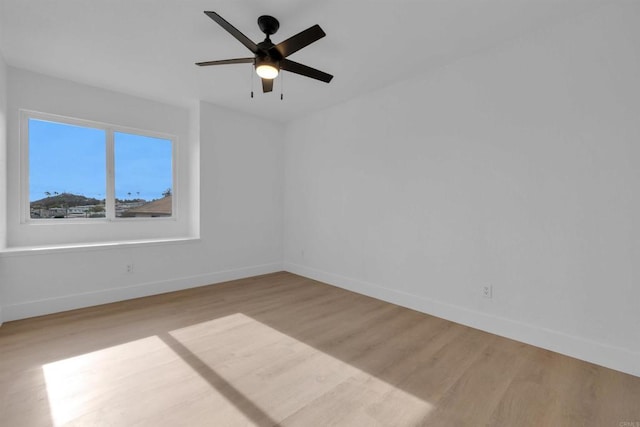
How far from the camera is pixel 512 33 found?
2.40m

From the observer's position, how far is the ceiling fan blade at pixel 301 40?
1799 mm

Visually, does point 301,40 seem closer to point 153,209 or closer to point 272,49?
point 272,49

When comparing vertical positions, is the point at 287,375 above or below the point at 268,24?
below

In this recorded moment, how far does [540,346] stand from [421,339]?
0.95m

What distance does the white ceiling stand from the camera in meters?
2.09

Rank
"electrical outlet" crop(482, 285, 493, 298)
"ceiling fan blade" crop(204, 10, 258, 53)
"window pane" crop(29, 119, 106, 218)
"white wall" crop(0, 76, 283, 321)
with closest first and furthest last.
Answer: "ceiling fan blade" crop(204, 10, 258, 53) → "electrical outlet" crop(482, 285, 493, 298) → "white wall" crop(0, 76, 283, 321) → "window pane" crop(29, 119, 106, 218)

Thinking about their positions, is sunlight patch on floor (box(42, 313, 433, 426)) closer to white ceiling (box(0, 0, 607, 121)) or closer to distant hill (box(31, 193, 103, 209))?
distant hill (box(31, 193, 103, 209))

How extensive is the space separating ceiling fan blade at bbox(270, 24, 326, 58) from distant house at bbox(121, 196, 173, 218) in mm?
3131

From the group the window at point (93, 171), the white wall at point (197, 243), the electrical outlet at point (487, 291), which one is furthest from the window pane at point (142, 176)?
the electrical outlet at point (487, 291)

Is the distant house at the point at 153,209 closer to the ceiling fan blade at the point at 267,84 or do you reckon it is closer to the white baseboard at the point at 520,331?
the ceiling fan blade at the point at 267,84

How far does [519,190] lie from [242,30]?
2755 mm

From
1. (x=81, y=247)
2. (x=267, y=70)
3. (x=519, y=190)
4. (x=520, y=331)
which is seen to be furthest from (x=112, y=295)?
(x=519, y=190)

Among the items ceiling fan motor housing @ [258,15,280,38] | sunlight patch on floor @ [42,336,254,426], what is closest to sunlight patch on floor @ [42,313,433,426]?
sunlight patch on floor @ [42,336,254,426]

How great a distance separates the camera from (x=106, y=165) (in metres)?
3.70
